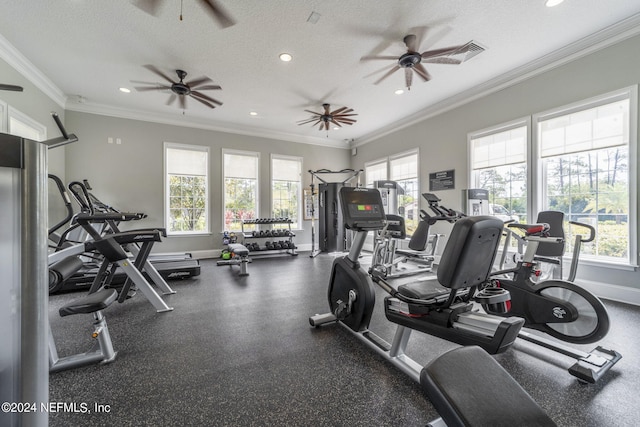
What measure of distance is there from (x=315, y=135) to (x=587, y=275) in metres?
6.32

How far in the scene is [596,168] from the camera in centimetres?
332

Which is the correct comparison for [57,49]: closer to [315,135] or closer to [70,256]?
[70,256]

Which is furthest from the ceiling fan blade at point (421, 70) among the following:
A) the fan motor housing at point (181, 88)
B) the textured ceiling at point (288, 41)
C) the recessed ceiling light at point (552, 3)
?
the fan motor housing at point (181, 88)

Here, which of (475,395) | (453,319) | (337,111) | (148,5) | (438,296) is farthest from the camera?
(337,111)

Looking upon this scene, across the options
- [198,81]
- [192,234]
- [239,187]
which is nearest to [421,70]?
[198,81]

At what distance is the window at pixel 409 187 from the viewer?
590cm

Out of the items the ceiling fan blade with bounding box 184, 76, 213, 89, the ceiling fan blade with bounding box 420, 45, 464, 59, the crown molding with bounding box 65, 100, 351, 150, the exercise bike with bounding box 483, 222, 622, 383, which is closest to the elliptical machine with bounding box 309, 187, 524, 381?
the exercise bike with bounding box 483, 222, 622, 383

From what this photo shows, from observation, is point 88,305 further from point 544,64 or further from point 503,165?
point 544,64

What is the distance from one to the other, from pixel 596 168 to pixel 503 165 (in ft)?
3.73

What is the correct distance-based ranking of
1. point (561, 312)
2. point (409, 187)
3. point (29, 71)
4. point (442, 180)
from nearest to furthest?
point (561, 312)
point (29, 71)
point (442, 180)
point (409, 187)

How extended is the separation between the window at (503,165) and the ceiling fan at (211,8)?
4401mm

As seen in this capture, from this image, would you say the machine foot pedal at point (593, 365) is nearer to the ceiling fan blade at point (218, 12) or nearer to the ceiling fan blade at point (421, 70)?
the ceiling fan blade at point (421, 70)

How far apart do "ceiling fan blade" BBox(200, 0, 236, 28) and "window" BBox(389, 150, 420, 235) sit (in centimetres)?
448

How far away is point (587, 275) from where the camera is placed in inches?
134
